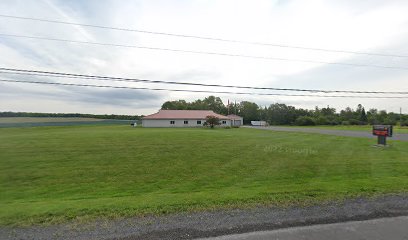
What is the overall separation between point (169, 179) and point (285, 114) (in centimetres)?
8991

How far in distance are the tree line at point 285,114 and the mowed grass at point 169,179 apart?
76.2 meters

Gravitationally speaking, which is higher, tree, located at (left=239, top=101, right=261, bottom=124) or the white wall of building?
tree, located at (left=239, top=101, right=261, bottom=124)

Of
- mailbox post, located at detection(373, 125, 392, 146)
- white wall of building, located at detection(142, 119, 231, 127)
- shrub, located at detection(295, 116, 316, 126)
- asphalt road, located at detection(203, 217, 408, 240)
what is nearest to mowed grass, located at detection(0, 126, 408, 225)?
asphalt road, located at detection(203, 217, 408, 240)

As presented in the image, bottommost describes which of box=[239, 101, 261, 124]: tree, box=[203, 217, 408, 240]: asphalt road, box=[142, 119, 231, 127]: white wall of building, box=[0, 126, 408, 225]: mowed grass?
box=[0, 126, 408, 225]: mowed grass

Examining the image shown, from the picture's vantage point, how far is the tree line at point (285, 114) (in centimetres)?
8581

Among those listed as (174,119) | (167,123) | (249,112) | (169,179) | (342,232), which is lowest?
(169,179)

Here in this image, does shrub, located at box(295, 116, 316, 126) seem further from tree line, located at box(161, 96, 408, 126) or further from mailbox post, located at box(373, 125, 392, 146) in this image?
mailbox post, located at box(373, 125, 392, 146)

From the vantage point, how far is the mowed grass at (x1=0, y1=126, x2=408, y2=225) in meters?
6.07

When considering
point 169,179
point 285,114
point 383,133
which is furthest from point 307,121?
point 169,179

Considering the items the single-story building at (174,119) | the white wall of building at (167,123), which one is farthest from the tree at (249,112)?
the white wall of building at (167,123)

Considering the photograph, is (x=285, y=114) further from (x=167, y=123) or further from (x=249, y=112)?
(x=167, y=123)

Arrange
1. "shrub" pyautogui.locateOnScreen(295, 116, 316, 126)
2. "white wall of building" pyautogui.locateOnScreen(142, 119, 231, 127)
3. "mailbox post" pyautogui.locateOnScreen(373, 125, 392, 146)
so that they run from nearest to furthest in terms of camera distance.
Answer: "mailbox post" pyautogui.locateOnScreen(373, 125, 392, 146) → "white wall of building" pyautogui.locateOnScreen(142, 119, 231, 127) → "shrub" pyautogui.locateOnScreen(295, 116, 316, 126)

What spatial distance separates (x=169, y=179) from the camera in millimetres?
9562

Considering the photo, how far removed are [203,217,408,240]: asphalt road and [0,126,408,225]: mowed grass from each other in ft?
4.76
